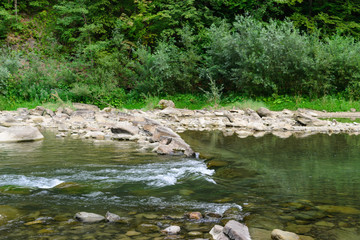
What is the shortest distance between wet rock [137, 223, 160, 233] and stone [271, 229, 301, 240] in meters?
0.99

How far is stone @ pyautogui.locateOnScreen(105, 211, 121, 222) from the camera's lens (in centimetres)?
316

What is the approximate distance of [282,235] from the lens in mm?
2715

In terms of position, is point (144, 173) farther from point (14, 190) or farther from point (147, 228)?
point (147, 228)

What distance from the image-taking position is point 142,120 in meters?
11.8

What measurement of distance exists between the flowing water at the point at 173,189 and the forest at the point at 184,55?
33.7ft

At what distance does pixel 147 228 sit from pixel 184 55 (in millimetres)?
17007

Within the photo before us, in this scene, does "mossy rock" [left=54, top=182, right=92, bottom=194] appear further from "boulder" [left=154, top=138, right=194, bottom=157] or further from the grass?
the grass

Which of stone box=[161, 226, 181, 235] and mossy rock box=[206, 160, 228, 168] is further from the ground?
stone box=[161, 226, 181, 235]

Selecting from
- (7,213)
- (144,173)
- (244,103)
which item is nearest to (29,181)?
(7,213)

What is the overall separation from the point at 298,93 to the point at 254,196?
47.2 ft

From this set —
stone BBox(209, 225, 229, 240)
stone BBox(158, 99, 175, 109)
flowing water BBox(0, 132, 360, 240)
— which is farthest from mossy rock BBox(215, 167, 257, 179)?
stone BBox(158, 99, 175, 109)

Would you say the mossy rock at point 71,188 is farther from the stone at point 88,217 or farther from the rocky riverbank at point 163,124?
the rocky riverbank at point 163,124

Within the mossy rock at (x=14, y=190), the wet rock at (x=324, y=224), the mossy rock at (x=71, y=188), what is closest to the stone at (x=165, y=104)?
the mossy rock at (x=71, y=188)

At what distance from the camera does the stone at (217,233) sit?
105 inches
